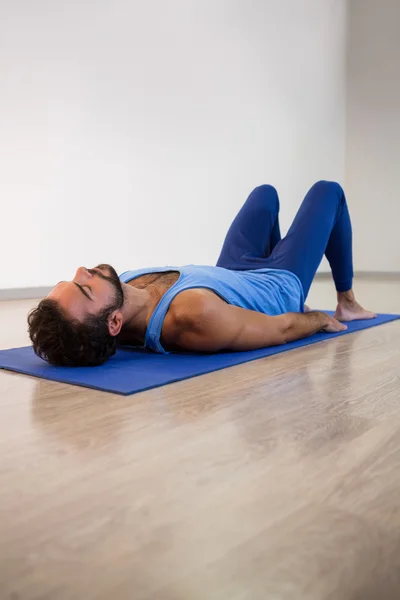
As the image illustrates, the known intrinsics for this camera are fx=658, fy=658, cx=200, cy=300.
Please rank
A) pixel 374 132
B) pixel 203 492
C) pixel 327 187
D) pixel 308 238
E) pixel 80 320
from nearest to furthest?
pixel 203 492 → pixel 80 320 → pixel 308 238 → pixel 327 187 → pixel 374 132

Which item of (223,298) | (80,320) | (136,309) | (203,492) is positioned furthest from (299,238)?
(203,492)

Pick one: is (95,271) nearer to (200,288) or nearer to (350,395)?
(200,288)

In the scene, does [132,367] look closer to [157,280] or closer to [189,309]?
[189,309]

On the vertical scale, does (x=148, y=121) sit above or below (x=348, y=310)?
above

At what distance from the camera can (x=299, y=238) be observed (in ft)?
8.95

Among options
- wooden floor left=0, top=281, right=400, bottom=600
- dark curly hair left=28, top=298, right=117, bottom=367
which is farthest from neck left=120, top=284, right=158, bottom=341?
wooden floor left=0, top=281, right=400, bottom=600

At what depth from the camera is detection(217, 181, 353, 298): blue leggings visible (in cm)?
272

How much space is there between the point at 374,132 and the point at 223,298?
5.32 meters

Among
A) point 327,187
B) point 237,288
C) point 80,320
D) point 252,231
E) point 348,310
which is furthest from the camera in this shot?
point 348,310

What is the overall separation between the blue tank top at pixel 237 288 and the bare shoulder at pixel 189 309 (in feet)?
0.08

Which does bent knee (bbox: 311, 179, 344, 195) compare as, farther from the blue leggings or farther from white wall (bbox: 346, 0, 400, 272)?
white wall (bbox: 346, 0, 400, 272)

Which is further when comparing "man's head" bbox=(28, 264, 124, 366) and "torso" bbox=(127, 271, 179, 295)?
"torso" bbox=(127, 271, 179, 295)

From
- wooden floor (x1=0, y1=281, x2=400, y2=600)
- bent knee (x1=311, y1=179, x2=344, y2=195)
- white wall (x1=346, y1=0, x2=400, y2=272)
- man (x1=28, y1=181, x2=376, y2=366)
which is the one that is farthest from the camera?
white wall (x1=346, y1=0, x2=400, y2=272)

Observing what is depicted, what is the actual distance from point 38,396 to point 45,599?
99 cm
